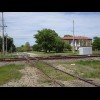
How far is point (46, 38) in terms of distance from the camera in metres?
80.6

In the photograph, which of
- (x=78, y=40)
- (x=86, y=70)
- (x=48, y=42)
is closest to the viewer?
(x=86, y=70)

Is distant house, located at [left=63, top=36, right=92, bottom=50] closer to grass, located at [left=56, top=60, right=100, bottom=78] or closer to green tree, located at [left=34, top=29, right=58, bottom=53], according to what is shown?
green tree, located at [left=34, top=29, right=58, bottom=53]

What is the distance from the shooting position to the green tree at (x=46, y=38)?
7568 cm

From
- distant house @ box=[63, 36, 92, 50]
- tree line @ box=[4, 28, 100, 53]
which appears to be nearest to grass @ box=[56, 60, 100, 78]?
tree line @ box=[4, 28, 100, 53]

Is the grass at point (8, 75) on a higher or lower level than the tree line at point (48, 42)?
lower

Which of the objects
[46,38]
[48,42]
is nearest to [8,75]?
[48,42]

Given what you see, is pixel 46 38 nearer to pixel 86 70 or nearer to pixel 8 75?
pixel 86 70

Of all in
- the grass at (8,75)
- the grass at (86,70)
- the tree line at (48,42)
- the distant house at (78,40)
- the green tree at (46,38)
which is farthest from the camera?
the distant house at (78,40)

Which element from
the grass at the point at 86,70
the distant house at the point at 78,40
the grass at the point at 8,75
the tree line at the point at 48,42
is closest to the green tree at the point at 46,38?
the tree line at the point at 48,42

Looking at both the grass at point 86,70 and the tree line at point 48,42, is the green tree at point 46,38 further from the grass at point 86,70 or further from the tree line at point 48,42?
the grass at point 86,70

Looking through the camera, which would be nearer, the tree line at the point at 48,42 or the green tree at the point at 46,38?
the tree line at the point at 48,42
